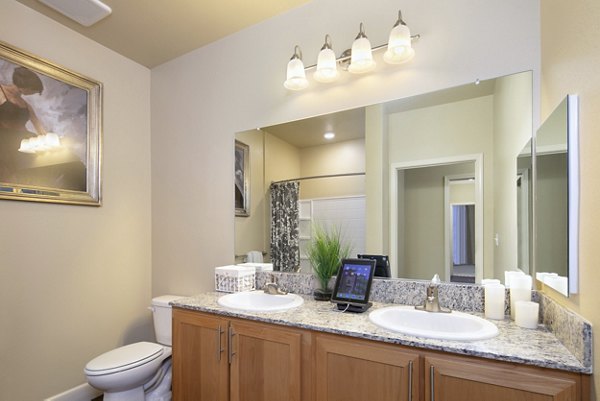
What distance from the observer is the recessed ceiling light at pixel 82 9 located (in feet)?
6.27

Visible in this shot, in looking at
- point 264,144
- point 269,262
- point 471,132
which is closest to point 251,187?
point 264,144

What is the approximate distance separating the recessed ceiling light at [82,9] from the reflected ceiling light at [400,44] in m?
1.72

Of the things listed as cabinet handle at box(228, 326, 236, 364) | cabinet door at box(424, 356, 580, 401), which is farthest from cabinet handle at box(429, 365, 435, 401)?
cabinet handle at box(228, 326, 236, 364)

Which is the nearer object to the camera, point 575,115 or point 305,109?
point 575,115

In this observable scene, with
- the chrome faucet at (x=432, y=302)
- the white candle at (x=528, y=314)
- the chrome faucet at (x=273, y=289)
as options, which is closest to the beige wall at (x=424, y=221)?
the chrome faucet at (x=432, y=302)

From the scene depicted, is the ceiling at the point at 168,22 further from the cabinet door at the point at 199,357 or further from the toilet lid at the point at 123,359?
the toilet lid at the point at 123,359

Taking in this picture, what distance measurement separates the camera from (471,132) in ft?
5.13

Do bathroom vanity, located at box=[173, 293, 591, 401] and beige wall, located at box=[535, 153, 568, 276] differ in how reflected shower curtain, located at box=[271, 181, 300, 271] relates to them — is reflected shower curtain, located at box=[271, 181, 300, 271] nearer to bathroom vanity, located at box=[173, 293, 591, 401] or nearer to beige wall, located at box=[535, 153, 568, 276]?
bathroom vanity, located at box=[173, 293, 591, 401]

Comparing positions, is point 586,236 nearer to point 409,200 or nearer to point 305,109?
point 409,200

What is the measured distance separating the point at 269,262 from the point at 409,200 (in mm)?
977

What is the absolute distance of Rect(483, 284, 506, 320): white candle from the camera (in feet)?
4.49

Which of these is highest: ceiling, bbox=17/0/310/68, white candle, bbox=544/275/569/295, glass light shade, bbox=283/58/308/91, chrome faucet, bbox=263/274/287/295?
ceiling, bbox=17/0/310/68

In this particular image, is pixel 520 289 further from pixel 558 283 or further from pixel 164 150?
pixel 164 150

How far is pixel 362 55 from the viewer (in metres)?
1.71
